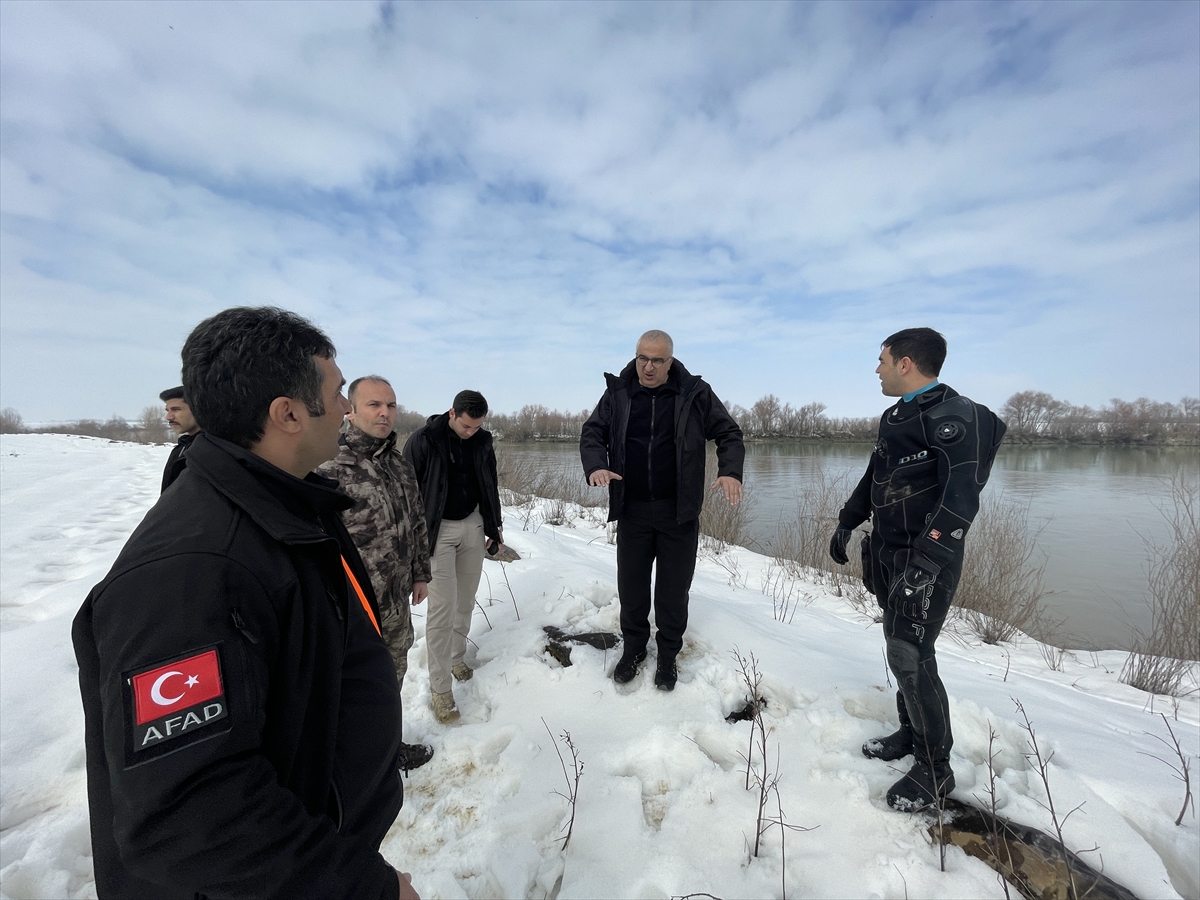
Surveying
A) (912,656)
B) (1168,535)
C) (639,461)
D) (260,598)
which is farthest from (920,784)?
(1168,535)

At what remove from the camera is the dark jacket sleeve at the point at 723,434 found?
120 inches

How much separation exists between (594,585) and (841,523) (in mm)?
2204

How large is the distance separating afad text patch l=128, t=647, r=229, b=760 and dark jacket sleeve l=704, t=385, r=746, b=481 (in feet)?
8.75

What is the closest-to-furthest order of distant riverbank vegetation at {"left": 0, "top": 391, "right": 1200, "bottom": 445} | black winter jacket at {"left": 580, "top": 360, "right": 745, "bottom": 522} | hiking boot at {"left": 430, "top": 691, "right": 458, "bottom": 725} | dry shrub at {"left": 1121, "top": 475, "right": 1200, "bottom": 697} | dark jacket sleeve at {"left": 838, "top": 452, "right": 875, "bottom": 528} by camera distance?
dark jacket sleeve at {"left": 838, "top": 452, "right": 875, "bottom": 528}
hiking boot at {"left": 430, "top": 691, "right": 458, "bottom": 725}
black winter jacket at {"left": 580, "top": 360, "right": 745, "bottom": 522}
dry shrub at {"left": 1121, "top": 475, "right": 1200, "bottom": 697}
distant riverbank vegetation at {"left": 0, "top": 391, "right": 1200, "bottom": 445}

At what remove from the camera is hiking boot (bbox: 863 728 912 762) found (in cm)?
238

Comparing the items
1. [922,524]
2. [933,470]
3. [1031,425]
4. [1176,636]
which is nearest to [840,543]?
[922,524]

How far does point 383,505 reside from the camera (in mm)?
2496

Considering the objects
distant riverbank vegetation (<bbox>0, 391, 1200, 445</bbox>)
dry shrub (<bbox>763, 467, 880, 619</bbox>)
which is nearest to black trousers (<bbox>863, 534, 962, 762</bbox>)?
dry shrub (<bbox>763, 467, 880, 619</bbox>)

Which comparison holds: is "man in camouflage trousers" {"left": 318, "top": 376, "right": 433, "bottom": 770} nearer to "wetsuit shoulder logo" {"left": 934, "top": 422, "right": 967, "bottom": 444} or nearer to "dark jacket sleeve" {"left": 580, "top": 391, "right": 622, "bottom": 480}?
"dark jacket sleeve" {"left": 580, "top": 391, "right": 622, "bottom": 480}

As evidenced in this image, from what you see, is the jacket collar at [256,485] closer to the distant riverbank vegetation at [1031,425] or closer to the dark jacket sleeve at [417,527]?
the dark jacket sleeve at [417,527]

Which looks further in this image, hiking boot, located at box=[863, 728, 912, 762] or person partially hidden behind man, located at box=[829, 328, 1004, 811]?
hiking boot, located at box=[863, 728, 912, 762]

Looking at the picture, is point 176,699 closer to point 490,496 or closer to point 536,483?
point 490,496

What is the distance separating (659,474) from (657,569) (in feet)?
1.91

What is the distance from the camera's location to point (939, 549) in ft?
6.85
